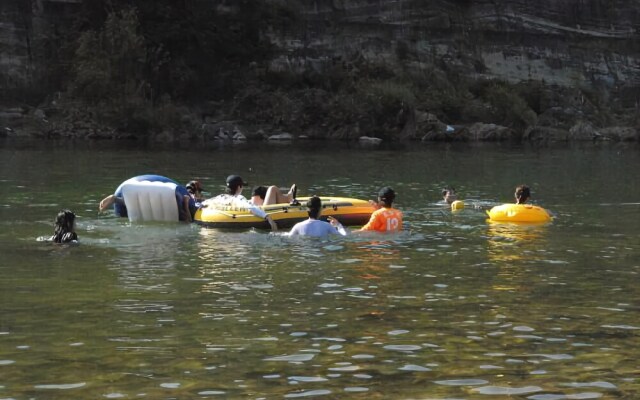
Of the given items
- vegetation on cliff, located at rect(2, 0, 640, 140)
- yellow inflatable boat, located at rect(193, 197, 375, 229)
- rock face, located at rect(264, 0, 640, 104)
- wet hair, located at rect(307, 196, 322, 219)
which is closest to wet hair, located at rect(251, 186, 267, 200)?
yellow inflatable boat, located at rect(193, 197, 375, 229)

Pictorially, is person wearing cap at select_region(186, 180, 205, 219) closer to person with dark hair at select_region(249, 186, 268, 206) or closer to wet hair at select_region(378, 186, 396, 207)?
person with dark hair at select_region(249, 186, 268, 206)

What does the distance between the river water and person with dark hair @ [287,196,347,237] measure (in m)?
0.28

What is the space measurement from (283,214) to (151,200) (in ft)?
9.32

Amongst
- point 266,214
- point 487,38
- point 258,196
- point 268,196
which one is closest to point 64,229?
point 266,214

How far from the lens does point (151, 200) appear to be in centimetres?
2155

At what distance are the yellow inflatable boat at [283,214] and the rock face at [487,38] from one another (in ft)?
172

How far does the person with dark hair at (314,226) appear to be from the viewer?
747 inches

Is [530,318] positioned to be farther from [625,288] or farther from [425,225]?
[425,225]

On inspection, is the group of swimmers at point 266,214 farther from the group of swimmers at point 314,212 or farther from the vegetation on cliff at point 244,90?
the vegetation on cliff at point 244,90

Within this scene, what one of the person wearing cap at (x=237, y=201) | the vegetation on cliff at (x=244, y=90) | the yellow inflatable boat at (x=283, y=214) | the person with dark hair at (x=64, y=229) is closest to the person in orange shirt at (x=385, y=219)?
the yellow inflatable boat at (x=283, y=214)

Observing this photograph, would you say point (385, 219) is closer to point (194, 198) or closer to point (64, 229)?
point (194, 198)

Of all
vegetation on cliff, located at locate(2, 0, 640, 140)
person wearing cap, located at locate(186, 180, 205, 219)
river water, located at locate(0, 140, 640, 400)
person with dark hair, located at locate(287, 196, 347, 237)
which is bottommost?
river water, located at locate(0, 140, 640, 400)

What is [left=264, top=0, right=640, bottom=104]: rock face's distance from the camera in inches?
2985

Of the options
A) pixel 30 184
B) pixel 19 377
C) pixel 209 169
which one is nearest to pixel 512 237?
pixel 19 377
